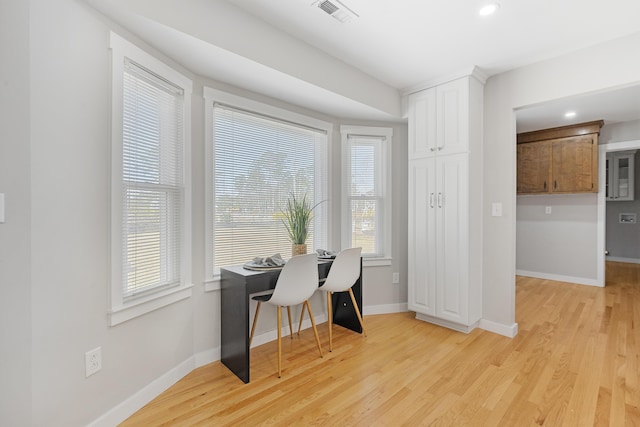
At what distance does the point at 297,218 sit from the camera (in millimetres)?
2799

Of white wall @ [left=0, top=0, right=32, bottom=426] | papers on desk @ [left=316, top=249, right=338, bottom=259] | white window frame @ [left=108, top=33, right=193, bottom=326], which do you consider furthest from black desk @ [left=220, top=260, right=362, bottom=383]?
white wall @ [left=0, top=0, right=32, bottom=426]

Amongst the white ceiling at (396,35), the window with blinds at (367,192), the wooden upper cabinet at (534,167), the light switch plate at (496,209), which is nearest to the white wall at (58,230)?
the white ceiling at (396,35)

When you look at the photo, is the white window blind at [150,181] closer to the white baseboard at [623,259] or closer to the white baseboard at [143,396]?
the white baseboard at [143,396]

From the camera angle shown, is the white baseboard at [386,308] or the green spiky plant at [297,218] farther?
the white baseboard at [386,308]

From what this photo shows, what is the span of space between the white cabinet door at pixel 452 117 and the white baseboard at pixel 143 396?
2913 millimetres

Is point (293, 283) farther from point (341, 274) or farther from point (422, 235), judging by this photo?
point (422, 235)

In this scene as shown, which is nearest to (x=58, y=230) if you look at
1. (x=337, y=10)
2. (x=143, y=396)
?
(x=143, y=396)

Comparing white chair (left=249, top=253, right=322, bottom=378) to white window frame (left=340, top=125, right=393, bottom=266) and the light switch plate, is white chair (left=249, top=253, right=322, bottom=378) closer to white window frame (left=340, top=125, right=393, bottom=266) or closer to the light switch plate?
white window frame (left=340, top=125, right=393, bottom=266)

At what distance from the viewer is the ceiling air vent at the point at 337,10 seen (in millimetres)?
1978

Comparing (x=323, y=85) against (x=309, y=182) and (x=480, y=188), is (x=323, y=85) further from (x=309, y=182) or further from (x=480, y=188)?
(x=480, y=188)

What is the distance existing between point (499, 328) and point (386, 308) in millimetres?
1133

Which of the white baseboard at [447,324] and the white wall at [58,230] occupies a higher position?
the white wall at [58,230]

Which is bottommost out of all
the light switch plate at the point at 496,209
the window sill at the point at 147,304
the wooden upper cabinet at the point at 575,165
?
the window sill at the point at 147,304

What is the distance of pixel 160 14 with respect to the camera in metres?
1.68
